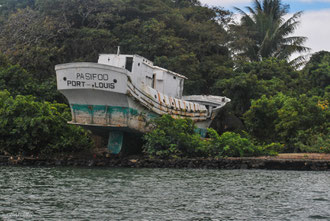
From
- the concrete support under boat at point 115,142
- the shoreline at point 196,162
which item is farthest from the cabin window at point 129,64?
the shoreline at point 196,162

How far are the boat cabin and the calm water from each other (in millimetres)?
6531

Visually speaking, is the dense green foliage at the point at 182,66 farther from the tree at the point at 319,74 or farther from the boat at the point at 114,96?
the boat at the point at 114,96

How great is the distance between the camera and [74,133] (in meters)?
23.9

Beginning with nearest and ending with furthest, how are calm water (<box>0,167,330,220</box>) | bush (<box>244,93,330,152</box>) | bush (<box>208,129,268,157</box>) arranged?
calm water (<box>0,167,330,220</box>), bush (<box>208,129,268,157</box>), bush (<box>244,93,330,152</box>)

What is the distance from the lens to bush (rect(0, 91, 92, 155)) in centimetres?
2166

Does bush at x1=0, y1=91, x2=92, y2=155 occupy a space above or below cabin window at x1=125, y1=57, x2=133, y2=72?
below

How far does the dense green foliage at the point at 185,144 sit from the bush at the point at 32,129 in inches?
160

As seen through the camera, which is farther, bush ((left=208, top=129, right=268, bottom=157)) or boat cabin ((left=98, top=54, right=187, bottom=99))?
boat cabin ((left=98, top=54, right=187, bottom=99))

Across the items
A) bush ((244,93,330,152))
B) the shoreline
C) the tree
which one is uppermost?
the tree

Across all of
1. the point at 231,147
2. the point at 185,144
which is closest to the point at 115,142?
the point at 185,144

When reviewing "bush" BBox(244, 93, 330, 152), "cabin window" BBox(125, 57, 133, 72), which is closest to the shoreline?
"bush" BBox(244, 93, 330, 152)

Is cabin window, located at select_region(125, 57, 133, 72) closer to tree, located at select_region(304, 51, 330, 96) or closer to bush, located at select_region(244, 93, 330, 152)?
bush, located at select_region(244, 93, 330, 152)

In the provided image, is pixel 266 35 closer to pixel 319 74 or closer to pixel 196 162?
pixel 319 74

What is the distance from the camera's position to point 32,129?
71.7ft
